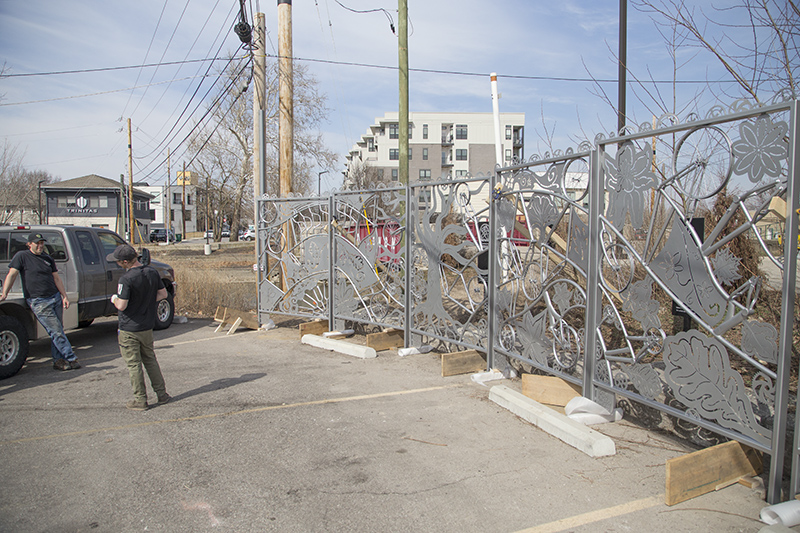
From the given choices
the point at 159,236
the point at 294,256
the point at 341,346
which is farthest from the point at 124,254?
the point at 159,236

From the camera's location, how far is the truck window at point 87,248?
9391mm

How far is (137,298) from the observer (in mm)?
5914

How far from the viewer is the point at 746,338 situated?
371cm

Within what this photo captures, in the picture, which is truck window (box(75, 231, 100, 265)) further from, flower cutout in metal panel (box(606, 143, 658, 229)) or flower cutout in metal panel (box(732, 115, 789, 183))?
flower cutout in metal panel (box(732, 115, 789, 183))

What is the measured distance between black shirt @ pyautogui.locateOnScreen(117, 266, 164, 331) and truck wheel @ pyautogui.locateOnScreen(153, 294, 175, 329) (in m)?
5.33

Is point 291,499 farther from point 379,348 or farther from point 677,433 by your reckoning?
point 379,348

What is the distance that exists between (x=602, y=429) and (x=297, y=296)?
674cm

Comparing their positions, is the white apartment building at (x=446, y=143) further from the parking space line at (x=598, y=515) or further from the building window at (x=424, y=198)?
the parking space line at (x=598, y=515)

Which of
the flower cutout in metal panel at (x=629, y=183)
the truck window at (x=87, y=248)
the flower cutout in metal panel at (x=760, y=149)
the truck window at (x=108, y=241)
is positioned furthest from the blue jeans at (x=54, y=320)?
the flower cutout in metal panel at (x=760, y=149)

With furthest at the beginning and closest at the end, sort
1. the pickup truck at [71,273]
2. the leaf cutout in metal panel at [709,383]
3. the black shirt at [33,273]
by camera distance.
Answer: the pickup truck at [71,273] → the black shirt at [33,273] → the leaf cutout in metal panel at [709,383]

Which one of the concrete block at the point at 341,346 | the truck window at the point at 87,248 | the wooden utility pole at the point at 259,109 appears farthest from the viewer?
the wooden utility pole at the point at 259,109

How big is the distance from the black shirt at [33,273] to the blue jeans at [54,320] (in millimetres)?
105

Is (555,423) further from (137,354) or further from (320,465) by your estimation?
(137,354)

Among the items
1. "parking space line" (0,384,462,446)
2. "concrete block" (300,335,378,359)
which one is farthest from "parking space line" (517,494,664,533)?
"concrete block" (300,335,378,359)
